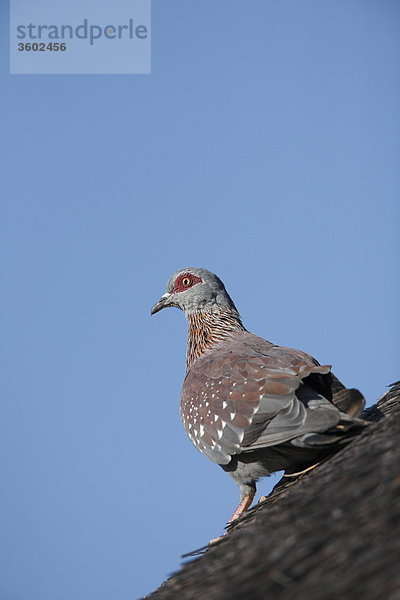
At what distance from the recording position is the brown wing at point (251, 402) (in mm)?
6441

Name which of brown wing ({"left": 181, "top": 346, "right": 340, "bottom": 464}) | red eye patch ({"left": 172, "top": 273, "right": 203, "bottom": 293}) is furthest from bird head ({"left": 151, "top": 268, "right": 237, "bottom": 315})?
brown wing ({"left": 181, "top": 346, "right": 340, "bottom": 464})

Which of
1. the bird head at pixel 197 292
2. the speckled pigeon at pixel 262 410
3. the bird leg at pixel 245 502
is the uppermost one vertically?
the bird head at pixel 197 292

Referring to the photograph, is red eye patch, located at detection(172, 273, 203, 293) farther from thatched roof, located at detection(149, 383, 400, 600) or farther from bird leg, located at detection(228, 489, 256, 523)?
thatched roof, located at detection(149, 383, 400, 600)

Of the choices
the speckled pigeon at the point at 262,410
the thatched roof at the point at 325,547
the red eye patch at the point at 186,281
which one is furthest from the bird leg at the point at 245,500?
the red eye patch at the point at 186,281

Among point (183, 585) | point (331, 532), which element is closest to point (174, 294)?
point (183, 585)

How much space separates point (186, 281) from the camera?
32.6ft

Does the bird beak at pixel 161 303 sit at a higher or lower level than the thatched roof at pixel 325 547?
higher

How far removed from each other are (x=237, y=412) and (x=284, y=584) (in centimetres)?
334

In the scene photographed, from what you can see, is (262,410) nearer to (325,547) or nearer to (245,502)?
(245,502)

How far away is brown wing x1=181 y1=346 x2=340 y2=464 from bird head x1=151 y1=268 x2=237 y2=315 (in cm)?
176

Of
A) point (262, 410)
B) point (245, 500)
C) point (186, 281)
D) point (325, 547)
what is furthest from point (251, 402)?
point (186, 281)

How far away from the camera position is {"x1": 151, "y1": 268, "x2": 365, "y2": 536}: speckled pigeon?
20.8ft

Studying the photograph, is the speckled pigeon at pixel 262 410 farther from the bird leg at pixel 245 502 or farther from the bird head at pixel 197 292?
the bird head at pixel 197 292

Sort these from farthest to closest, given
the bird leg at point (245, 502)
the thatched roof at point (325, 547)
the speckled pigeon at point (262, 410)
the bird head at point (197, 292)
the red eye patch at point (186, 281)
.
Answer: the red eye patch at point (186, 281)
the bird head at point (197, 292)
the bird leg at point (245, 502)
the speckled pigeon at point (262, 410)
the thatched roof at point (325, 547)
